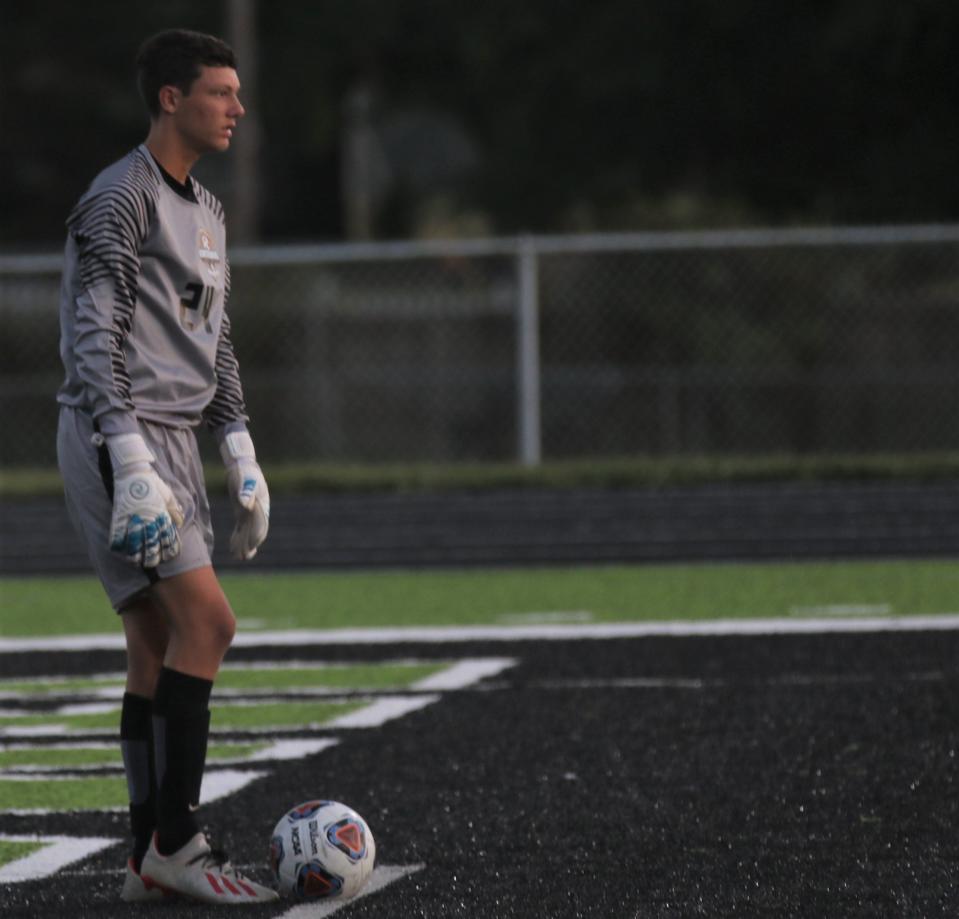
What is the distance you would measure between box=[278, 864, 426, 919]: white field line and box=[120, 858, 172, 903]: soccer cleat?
0.31 metres

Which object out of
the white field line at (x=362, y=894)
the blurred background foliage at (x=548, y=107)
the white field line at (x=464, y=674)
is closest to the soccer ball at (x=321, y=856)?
the white field line at (x=362, y=894)

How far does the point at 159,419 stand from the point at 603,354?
12751mm

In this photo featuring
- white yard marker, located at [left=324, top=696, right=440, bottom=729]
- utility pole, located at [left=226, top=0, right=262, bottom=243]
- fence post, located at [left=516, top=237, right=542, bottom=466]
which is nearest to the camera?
white yard marker, located at [left=324, top=696, right=440, bottom=729]

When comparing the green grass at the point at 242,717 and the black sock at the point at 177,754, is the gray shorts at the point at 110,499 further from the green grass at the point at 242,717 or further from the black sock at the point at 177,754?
the green grass at the point at 242,717

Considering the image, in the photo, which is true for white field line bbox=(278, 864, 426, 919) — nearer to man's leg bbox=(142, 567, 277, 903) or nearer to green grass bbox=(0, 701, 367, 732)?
man's leg bbox=(142, 567, 277, 903)

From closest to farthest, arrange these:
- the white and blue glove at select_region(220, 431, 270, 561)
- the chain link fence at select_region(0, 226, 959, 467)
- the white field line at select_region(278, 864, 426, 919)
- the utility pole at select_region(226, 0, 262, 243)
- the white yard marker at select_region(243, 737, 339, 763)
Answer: the white field line at select_region(278, 864, 426, 919) → the white and blue glove at select_region(220, 431, 270, 561) → the white yard marker at select_region(243, 737, 339, 763) → the chain link fence at select_region(0, 226, 959, 467) → the utility pole at select_region(226, 0, 262, 243)

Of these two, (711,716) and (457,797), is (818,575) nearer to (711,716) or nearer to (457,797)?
(711,716)

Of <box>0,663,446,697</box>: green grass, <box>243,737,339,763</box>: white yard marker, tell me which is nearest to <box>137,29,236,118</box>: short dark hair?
<box>243,737,339,763</box>: white yard marker

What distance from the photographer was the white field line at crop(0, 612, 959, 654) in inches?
369

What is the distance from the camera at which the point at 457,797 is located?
5957 millimetres

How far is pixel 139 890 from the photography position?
476 cm

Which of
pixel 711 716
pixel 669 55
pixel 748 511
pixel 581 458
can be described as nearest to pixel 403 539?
pixel 748 511

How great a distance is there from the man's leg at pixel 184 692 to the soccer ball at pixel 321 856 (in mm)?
210

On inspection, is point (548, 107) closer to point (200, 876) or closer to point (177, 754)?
point (177, 754)
